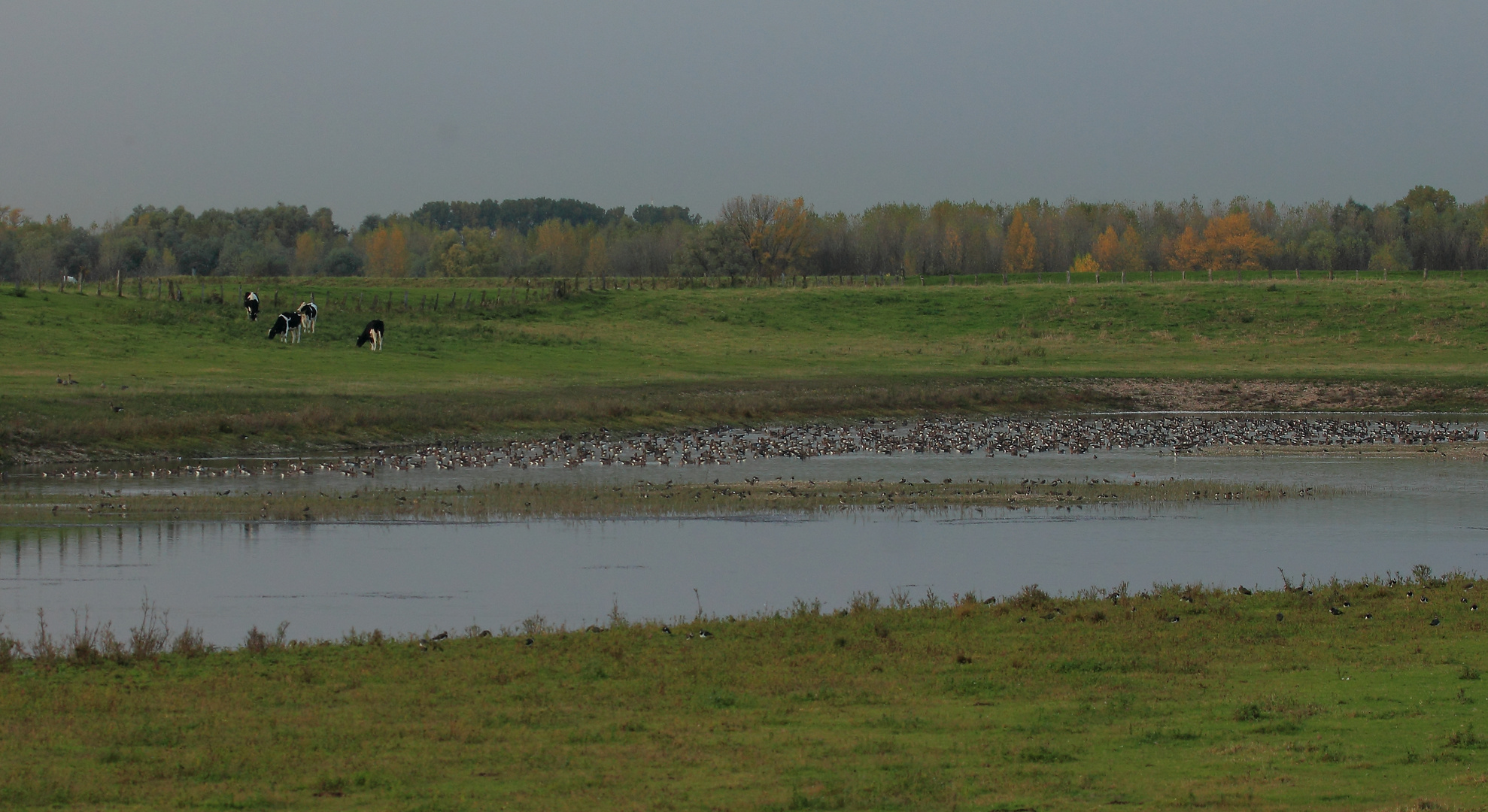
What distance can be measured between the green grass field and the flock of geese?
9.48 ft

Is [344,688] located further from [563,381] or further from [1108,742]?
[563,381]

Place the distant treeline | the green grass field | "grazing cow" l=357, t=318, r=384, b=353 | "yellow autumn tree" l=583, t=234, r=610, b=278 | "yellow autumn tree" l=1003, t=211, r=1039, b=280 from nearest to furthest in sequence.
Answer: the green grass field
"grazing cow" l=357, t=318, r=384, b=353
the distant treeline
"yellow autumn tree" l=1003, t=211, r=1039, b=280
"yellow autumn tree" l=583, t=234, r=610, b=278

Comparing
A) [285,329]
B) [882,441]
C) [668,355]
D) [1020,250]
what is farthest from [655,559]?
[1020,250]

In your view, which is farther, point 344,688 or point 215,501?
point 215,501

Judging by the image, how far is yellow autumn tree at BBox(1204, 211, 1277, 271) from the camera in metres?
156

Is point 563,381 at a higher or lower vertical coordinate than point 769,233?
lower

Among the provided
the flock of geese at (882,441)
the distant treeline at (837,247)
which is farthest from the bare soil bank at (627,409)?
the distant treeline at (837,247)

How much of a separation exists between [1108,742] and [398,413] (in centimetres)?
3468

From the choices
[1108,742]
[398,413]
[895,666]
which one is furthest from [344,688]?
[398,413]

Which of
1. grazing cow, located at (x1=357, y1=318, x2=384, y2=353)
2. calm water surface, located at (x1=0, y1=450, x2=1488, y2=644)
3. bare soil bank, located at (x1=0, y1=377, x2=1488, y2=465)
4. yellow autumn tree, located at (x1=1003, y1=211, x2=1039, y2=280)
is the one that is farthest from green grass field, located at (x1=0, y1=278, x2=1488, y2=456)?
yellow autumn tree, located at (x1=1003, y1=211, x2=1039, y2=280)

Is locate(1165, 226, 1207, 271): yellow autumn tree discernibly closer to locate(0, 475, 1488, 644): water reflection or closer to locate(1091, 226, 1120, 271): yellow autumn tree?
locate(1091, 226, 1120, 271): yellow autumn tree

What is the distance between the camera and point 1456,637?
16016mm

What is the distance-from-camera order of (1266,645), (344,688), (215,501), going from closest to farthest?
(344,688)
(1266,645)
(215,501)

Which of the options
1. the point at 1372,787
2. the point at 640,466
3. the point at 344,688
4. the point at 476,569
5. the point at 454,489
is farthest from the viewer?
the point at 640,466
